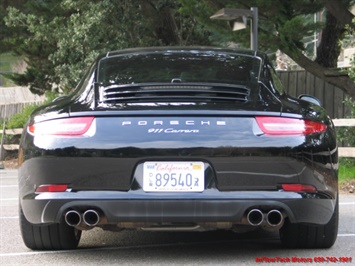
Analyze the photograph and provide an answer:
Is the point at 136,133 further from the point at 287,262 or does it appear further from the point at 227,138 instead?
the point at 287,262

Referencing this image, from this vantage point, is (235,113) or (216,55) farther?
(216,55)

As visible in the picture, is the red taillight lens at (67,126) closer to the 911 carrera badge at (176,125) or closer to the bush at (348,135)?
the 911 carrera badge at (176,125)

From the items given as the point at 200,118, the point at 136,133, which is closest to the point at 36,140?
the point at 136,133

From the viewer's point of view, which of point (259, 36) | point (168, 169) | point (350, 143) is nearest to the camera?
point (168, 169)

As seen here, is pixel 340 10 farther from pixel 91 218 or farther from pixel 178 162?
pixel 91 218

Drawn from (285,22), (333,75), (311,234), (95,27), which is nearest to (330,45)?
(333,75)

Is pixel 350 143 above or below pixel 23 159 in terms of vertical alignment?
below

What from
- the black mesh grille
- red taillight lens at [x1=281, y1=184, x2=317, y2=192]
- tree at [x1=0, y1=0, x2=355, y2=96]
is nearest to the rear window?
the black mesh grille

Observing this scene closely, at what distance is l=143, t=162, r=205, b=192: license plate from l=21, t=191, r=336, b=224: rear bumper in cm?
5

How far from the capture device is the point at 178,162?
203 inches

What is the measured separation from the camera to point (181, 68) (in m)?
6.03

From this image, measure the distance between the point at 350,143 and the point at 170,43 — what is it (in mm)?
8634

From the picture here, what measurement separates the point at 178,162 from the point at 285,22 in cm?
934

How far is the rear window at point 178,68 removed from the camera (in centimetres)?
576
